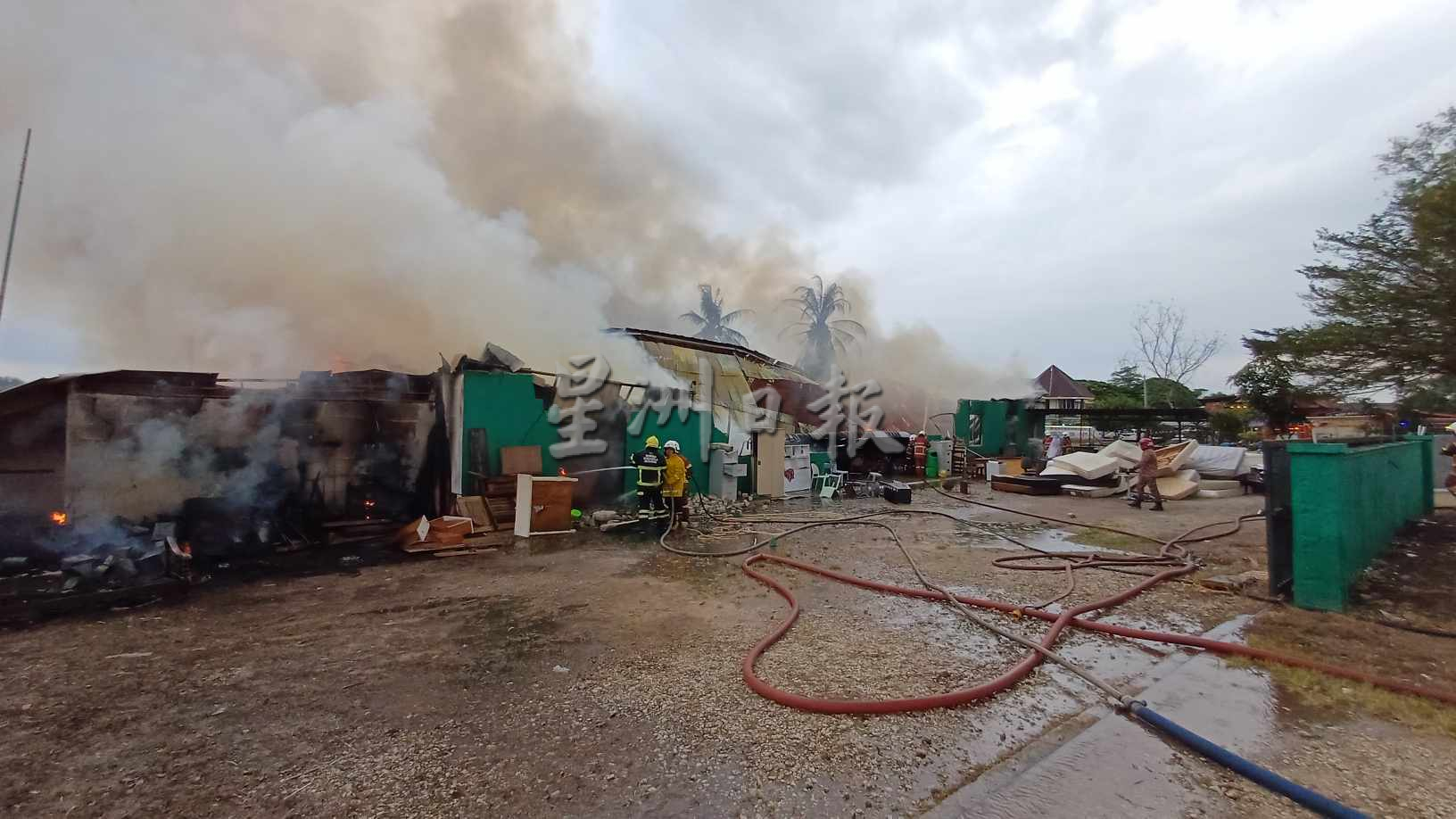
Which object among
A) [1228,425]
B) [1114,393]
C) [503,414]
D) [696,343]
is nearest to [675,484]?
[503,414]

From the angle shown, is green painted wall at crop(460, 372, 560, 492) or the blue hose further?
green painted wall at crop(460, 372, 560, 492)

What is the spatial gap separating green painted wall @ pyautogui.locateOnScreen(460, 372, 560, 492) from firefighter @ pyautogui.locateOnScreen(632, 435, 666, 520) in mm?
1656

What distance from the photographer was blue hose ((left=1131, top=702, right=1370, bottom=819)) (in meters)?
2.23

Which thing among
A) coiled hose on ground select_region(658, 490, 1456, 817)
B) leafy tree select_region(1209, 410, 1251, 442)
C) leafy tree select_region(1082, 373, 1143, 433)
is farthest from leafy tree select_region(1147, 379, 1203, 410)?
coiled hose on ground select_region(658, 490, 1456, 817)

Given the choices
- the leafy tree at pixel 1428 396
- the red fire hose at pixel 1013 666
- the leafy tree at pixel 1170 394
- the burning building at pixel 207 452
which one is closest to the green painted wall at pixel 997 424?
the leafy tree at pixel 1428 396

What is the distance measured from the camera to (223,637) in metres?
4.30

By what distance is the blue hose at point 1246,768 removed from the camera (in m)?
2.23

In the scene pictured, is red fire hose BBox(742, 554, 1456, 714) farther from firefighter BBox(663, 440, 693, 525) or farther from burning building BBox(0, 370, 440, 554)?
burning building BBox(0, 370, 440, 554)

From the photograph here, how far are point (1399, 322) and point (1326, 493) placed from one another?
6753 mm

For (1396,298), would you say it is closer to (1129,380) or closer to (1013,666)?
(1013,666)

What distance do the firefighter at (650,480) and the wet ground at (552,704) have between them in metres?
3.03

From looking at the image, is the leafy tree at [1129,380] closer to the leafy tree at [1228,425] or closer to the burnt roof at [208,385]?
the leafy tree at [1228,425]

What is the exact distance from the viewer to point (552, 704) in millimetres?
3258

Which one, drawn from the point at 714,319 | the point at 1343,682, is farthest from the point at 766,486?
the point at 714,319
